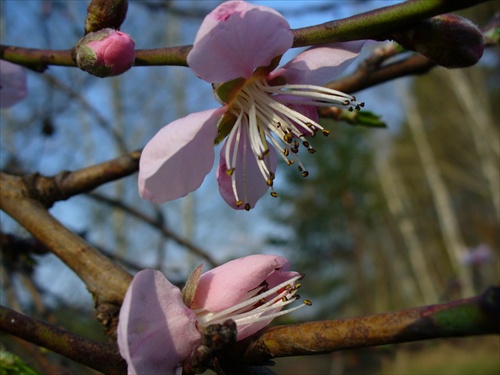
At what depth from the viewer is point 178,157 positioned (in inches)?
25.0

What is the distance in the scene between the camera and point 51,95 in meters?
1.92

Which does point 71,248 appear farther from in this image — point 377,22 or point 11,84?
point 377,22

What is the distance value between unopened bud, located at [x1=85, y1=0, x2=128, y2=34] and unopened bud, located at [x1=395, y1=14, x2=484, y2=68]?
0.33 metres

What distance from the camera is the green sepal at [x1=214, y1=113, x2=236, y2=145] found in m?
0.73

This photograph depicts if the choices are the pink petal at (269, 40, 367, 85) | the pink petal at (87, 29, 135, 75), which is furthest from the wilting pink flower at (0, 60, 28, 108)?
the pink petal at (269, 40, 367, 85)

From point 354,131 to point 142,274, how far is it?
45.2ft

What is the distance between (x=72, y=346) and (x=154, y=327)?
0.27 ft

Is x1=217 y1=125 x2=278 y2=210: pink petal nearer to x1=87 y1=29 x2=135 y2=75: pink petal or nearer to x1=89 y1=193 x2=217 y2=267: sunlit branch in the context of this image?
x1=87 y1=29 x2=135 y2=75: pink petal

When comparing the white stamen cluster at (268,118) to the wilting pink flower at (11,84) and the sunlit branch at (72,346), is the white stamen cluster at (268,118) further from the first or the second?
the wilting pink flower at (11,84)

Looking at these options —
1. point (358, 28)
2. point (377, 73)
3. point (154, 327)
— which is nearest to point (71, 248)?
point (154, 327)

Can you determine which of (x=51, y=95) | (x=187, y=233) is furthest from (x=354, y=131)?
(x=51, y=95)

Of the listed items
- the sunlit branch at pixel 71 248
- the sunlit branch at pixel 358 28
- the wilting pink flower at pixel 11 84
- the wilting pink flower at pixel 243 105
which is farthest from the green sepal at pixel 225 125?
the wilting pink flower at pixel 11 84

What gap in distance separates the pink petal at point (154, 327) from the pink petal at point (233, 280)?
1.2 inches

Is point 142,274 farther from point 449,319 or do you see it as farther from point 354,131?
point 354,131
